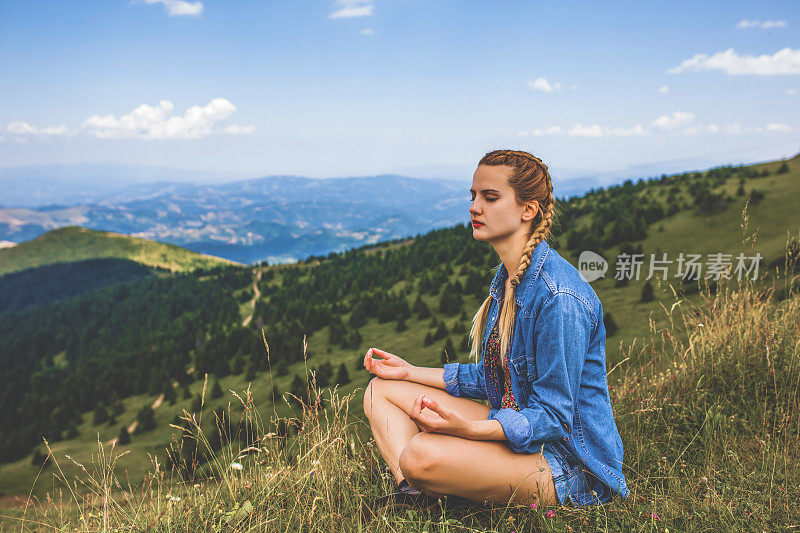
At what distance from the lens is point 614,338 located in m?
12.0

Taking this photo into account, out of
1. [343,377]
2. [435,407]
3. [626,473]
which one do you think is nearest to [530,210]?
[435,407]

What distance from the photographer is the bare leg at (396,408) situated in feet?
11.4

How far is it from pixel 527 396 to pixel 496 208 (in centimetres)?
138

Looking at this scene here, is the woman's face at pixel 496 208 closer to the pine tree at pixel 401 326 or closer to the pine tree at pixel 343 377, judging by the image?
the pine tree at pixel 343 377

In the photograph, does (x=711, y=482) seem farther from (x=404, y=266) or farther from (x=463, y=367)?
(x=404, y=266)

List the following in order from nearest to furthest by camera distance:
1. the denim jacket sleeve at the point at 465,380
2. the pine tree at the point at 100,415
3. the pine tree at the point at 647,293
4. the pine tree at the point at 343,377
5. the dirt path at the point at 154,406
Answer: the denim jacket sleeve at the point at 465,380 → the pine tree at the point at 647,293 → the pine tree at the point at 343,377 → the dirt path at the point at 154,406 → the pine tree at the point at 100,415

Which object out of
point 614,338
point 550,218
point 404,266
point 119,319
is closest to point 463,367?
point 550,218

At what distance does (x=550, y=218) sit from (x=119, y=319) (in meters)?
121

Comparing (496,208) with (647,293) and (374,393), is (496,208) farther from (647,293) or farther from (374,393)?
(647,293)

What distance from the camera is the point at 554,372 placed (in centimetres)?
271

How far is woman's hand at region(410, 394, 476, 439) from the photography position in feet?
8.56

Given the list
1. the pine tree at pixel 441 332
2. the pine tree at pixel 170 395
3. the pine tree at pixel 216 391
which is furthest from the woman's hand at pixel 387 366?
the pine tree at pixel 170 395

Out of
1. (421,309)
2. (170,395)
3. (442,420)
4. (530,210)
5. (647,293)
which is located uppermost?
(530,210)

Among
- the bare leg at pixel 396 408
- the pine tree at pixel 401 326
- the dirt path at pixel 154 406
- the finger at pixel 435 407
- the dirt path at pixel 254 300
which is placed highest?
the finger at pixel 435 407
